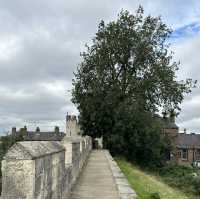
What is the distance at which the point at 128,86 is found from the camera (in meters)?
39.1

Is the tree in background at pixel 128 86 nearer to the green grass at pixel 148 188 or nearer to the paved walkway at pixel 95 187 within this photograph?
the green grass at pixel 148 188

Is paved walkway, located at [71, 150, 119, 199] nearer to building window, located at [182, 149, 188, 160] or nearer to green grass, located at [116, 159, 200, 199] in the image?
green grass, located at [116, 159, 200, 199]

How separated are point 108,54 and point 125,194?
29048mm

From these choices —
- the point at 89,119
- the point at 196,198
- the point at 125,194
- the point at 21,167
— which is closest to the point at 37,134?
the point at 89,119

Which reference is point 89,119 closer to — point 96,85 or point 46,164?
point 96,85

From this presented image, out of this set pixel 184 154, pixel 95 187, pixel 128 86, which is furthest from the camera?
pixel 184 154

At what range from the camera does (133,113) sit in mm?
35312

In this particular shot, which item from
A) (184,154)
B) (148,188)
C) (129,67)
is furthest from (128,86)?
(184,154)

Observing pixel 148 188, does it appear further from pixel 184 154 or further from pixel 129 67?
pixel 184 154

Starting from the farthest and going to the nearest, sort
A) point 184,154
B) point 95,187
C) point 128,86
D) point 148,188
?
1. point 184,154
2. point 128,86
3. point 148,188
4. point 95,187

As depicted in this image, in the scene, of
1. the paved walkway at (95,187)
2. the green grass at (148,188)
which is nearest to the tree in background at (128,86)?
the green grass at (148,188)

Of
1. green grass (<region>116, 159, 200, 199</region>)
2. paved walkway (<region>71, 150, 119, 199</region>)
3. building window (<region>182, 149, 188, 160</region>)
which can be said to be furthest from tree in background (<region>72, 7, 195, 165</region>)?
building window (<region>182, 149, 188, 160</region>)

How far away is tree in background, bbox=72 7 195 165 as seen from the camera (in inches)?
1460

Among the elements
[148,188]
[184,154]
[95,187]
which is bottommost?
[184,154]
